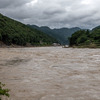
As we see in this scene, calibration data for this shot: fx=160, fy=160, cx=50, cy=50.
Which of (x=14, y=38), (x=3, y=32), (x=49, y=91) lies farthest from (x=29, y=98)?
(x=14, y=38)

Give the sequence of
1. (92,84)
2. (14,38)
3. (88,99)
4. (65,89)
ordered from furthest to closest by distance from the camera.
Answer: (14,38), (92,84), (65,89), (88,99)

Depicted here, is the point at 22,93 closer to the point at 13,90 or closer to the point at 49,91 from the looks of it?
the point at 13,90

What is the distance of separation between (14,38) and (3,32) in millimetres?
14481

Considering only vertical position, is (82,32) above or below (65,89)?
above

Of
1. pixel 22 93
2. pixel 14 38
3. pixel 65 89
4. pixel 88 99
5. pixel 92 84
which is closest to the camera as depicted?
pixel 88 99

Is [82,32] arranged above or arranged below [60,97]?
above

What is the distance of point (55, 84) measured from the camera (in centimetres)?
1205

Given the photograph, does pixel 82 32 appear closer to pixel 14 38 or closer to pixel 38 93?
pixel 14 38

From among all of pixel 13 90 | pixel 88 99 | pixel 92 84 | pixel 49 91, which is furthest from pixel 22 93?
pixel 92 84

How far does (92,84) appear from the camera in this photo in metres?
12.1

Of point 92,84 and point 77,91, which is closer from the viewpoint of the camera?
point 77,91

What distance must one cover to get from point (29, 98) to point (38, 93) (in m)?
1.03

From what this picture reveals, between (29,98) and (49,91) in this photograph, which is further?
(49,91)

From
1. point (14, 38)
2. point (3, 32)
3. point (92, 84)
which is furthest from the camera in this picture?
point (14, 38)
